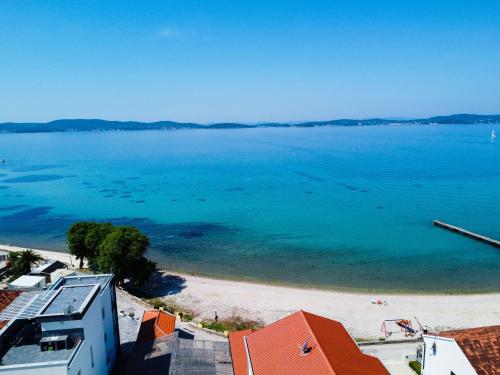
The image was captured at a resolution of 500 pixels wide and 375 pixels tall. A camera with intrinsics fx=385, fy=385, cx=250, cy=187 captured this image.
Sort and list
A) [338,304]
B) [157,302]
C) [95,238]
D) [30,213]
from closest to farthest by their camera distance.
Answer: [338,304]
[157,302]
[95,238]
[30,213]

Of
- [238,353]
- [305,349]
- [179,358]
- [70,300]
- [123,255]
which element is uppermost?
[70,300]

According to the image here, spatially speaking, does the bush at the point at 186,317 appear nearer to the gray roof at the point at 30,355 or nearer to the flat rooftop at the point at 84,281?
the flat rooftop at the point at 84,281

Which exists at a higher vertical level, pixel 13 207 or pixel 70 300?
pixel 70 300

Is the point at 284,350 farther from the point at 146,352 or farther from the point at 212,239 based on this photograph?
the point at 212,239

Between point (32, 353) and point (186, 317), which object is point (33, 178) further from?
point (32, 353)

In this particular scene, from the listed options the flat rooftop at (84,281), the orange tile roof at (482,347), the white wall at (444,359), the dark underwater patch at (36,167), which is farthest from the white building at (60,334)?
the dark underwater patch at (36,167)

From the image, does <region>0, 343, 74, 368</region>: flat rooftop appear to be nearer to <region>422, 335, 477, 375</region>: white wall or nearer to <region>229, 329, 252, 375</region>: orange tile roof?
<region>229, 329, 252, 375</region>: orange tile roof

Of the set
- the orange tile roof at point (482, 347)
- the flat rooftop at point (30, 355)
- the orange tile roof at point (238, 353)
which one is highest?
the flat rooftop at point (30, 355)

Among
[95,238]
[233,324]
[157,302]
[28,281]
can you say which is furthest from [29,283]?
[233,324]
